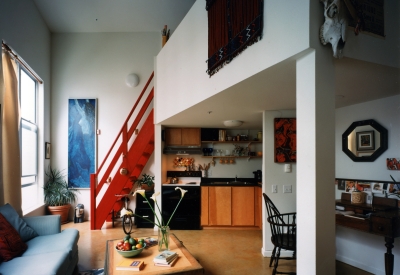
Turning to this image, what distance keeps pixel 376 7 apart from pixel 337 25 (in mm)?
726

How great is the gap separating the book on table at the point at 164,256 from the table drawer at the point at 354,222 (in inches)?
80.0

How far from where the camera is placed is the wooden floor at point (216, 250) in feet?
12.4

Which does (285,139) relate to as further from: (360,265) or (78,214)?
(78,214)

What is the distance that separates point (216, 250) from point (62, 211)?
369 centimetres

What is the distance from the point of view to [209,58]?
316cm

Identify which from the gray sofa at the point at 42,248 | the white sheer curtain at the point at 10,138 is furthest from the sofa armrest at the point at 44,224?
the white sheer curtain at the point at 10,138

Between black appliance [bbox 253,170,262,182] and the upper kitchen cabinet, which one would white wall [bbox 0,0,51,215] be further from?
black appliance [bbox 253,170,262,182]

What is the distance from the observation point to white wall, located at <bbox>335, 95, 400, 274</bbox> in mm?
3316

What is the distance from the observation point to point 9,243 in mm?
2906

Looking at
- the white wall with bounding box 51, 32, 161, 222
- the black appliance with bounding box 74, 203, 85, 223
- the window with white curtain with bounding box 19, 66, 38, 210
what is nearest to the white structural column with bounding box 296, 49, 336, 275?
the window with white curtain with bounding box 19, 66, 38, 210

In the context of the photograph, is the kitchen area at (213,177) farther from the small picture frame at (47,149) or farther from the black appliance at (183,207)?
the small picture frame at (47,149)

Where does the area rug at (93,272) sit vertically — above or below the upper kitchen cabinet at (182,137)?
below

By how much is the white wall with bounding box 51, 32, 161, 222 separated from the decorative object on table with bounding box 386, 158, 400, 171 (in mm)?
4892

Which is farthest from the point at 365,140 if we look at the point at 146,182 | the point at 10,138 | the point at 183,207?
the point at 10,138
